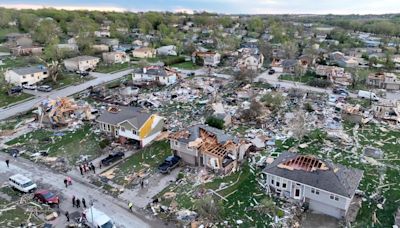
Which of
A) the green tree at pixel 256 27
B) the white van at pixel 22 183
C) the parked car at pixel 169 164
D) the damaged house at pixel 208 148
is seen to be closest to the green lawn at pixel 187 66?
the damaged house at pixel 208 148

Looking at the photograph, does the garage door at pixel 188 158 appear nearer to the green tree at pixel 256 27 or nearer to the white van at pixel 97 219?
the white van at pixel 97 219

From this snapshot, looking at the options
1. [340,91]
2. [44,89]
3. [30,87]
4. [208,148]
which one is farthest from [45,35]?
[208,148]

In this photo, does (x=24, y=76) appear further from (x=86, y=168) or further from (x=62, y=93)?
(x=86, y=168)

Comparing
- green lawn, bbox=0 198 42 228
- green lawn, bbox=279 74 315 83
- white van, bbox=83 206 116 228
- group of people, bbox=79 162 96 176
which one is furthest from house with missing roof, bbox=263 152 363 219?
green lawn, bbox=279 74 315 83

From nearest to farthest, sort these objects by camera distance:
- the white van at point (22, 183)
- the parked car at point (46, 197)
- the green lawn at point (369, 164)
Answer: the green lawn at point (369, 164) < the parked car at point (46, 197) < the white van at point (22, 183)

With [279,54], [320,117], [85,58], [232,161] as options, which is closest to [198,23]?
[279,54]

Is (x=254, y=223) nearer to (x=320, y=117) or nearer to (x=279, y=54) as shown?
(x=320, y=117)

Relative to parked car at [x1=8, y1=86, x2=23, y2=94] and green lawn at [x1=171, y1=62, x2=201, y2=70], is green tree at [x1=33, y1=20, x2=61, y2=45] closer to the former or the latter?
green lawn at [x1=171, y1=62, x2=201, y2=70]
